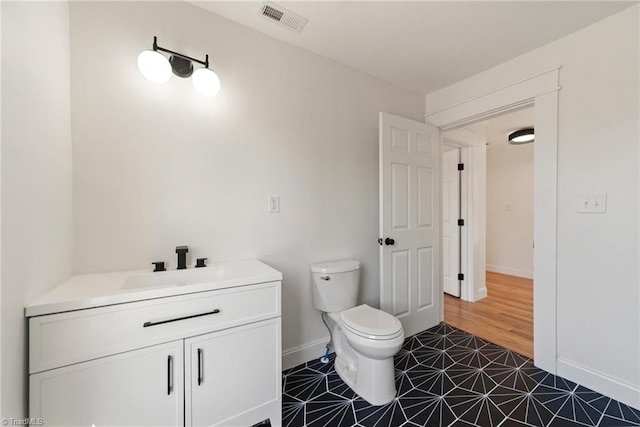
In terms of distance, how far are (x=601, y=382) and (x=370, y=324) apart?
4.89ft

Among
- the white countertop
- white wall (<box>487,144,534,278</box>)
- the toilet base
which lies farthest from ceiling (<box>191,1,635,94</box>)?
white wall (<box>487,144,534,278</box>)

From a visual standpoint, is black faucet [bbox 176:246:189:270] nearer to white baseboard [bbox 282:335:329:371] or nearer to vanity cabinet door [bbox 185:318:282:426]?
vanity cabinet door [bbox 185:318:282:426]

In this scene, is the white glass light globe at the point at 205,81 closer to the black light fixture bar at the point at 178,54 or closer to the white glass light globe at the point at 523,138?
the black light fixture bar at the point at 178,54

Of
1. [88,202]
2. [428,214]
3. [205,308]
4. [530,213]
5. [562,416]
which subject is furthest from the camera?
[530,213]

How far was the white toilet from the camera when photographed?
155cm

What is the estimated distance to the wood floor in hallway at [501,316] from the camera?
91.4 inches

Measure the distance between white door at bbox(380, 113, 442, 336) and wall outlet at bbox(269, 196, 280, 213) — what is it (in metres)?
0.85

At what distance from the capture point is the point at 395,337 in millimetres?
1545

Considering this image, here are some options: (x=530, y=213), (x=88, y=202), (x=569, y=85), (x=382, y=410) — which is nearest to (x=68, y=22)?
(x=88, y=202)

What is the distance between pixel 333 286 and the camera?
1889mm

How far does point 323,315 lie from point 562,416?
1.48 metres

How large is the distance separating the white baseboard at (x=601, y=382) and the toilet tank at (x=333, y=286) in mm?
1487

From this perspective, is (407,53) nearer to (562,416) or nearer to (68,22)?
(68,22)

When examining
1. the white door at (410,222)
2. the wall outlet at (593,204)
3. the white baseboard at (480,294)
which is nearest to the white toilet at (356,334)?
the white door at (410,222)
